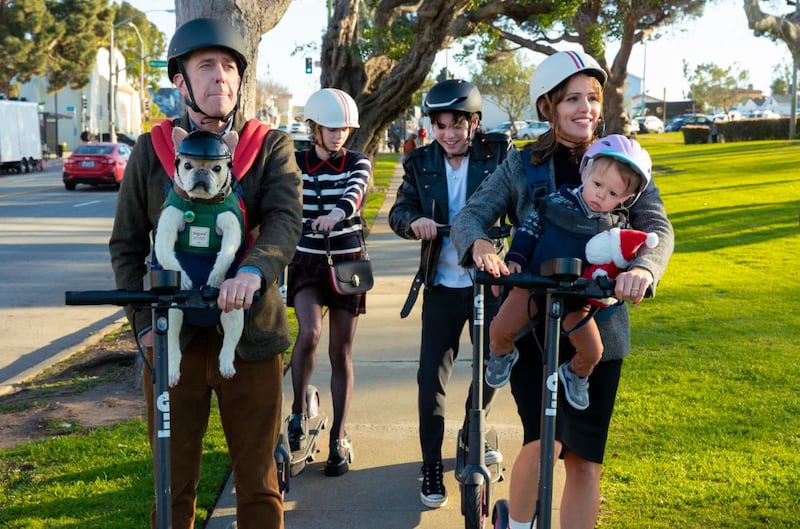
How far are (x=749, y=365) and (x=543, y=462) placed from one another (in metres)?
4.84

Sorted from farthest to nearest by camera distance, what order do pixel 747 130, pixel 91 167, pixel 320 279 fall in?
pixel 747 130 < pixel 91 167 < pixel 320 279

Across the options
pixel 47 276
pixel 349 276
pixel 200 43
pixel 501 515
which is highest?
pixel 200 43

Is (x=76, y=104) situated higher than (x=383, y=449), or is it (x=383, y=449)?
(x=76, y=104)

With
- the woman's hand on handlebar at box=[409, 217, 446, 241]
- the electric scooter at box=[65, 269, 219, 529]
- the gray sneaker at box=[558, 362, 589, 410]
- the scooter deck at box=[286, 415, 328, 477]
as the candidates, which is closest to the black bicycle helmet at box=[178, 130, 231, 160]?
the electric scooter at box=[65, 269, 219, 529]

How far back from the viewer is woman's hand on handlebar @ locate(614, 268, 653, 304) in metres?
2.76

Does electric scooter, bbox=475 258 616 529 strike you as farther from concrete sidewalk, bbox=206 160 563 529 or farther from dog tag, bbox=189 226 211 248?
concrete sidewalk, bbox=206 160 563 529

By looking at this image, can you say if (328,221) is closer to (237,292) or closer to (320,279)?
(320,279)

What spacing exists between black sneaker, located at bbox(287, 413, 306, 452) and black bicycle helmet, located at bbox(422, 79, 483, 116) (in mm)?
1795

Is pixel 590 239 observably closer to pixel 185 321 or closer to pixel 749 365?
pixel 185 321

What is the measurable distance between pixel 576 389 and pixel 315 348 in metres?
2.21

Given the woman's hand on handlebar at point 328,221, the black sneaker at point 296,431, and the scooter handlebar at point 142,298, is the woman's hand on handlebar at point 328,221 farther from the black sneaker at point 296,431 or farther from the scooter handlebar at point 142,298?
the scooter handlebar at point 142,298

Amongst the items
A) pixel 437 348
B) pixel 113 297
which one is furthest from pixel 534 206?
pixel 437 348

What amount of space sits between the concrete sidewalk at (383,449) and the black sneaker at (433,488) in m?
0.04

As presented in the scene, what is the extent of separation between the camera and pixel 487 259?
303cm
